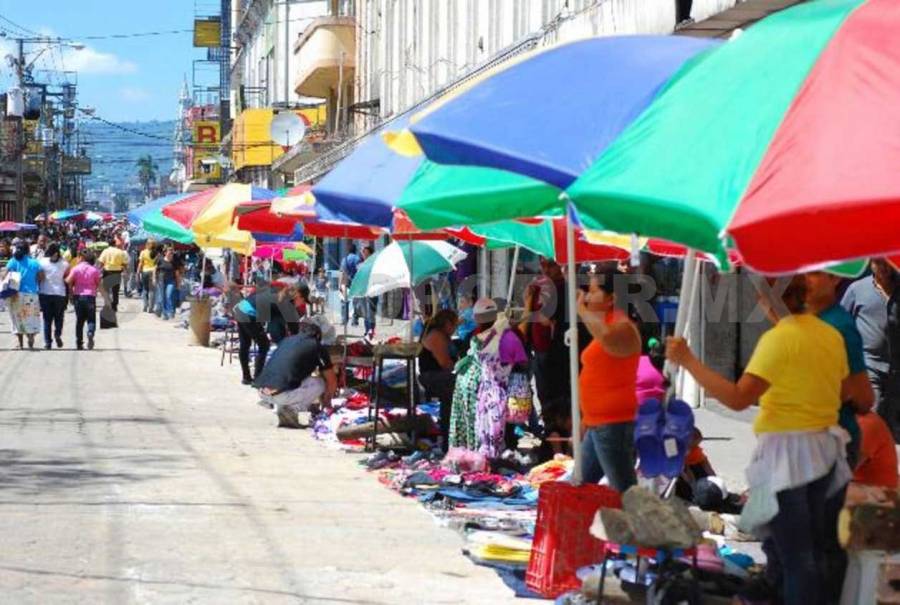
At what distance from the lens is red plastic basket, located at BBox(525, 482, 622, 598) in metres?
7.46

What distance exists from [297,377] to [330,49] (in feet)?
87.5

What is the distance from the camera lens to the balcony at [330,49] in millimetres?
39969

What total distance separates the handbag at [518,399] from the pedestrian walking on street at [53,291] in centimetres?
1391

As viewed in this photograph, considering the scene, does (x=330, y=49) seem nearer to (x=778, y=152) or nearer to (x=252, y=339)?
(x=252, y=339)

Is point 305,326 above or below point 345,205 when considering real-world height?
Result: below

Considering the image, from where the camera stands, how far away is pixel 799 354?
5.93 meters

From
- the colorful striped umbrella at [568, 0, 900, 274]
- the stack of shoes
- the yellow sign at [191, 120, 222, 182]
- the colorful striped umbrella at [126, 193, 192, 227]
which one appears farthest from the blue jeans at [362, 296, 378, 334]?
the yellow sign at [191, 120, 222, 182]

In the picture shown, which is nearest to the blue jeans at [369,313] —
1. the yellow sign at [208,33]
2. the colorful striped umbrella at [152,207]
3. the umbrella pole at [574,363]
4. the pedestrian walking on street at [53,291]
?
the colorful striped umbrella at [152,207]

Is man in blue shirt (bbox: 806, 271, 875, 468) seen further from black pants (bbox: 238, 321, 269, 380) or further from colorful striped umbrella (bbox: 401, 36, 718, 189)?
black pants (bbox: 238, 321, 269, 380)

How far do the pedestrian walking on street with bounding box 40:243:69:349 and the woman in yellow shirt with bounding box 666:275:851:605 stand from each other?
19.3m

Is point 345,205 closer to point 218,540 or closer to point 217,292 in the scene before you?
point 218,540

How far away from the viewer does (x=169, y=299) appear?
117ft

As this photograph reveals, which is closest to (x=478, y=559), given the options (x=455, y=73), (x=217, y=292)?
(x=455, y=73)

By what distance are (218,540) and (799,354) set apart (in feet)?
13.5
